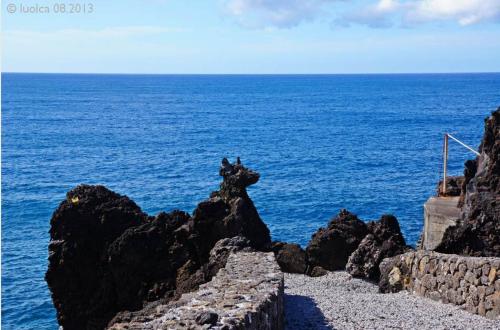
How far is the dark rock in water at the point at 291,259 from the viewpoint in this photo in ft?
85.2

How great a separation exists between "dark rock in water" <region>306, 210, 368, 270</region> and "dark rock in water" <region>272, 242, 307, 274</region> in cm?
56

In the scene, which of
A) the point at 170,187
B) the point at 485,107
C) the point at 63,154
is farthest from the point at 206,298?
the point at 485,107

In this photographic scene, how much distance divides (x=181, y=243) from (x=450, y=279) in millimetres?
9864

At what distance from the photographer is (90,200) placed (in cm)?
2605

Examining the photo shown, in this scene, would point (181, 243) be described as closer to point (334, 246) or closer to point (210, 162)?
point (334, 246)

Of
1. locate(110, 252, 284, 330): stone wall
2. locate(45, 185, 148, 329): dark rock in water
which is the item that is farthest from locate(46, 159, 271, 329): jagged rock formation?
locate(110, 252, 284, 330): stone wall

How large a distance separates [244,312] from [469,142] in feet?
259

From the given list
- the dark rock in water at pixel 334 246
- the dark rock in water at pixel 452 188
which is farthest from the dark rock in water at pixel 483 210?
the dark rock in water at pixel 452 188

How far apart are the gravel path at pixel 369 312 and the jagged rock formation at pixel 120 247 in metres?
4.36

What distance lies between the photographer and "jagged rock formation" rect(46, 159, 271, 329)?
78.9 feet

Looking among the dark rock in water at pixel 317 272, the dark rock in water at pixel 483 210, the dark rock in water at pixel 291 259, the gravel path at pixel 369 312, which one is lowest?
the dark rock in water at pixel 317 272

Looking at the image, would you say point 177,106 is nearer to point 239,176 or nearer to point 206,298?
point 239,176

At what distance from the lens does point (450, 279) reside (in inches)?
757

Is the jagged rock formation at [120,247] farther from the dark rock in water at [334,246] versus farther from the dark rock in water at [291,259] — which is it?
the dark rock in water at [334,246]
